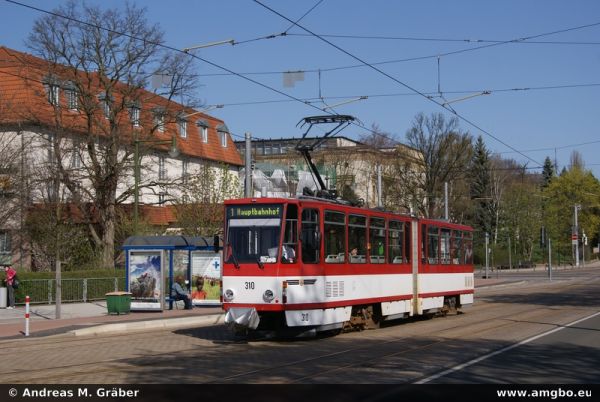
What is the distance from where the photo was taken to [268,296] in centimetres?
1692

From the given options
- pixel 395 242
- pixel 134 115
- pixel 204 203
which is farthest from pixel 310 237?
pixel 134 115

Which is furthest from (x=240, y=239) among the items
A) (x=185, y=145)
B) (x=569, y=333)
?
(x=185, y=145)

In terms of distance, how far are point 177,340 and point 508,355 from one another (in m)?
7.72

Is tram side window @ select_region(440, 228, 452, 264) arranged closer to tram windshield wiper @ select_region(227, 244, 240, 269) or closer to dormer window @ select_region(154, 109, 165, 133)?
tram windshield wiper @ select_region(227, 244, 240, 269)

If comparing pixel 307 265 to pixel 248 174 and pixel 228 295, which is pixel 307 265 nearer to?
pixel 228 295

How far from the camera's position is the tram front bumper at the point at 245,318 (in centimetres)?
1688

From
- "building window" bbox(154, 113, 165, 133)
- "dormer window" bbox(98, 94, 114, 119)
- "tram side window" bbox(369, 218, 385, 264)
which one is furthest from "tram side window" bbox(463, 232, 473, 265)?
"dormer window" bbox(98, 94, 114, 119)

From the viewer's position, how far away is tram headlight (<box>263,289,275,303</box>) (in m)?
16.9

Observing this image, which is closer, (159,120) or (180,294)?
(180,294)

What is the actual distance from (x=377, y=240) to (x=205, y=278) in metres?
10.1

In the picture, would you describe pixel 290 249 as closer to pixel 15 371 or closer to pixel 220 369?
pixel 220 369

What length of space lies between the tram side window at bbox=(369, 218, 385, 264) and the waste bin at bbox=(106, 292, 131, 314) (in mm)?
9902

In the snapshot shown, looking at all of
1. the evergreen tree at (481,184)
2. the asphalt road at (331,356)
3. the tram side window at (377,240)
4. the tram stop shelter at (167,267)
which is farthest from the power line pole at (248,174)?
the evergreen tree at (481,184)

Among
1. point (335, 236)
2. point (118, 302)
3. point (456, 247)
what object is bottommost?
point (118, 302)
